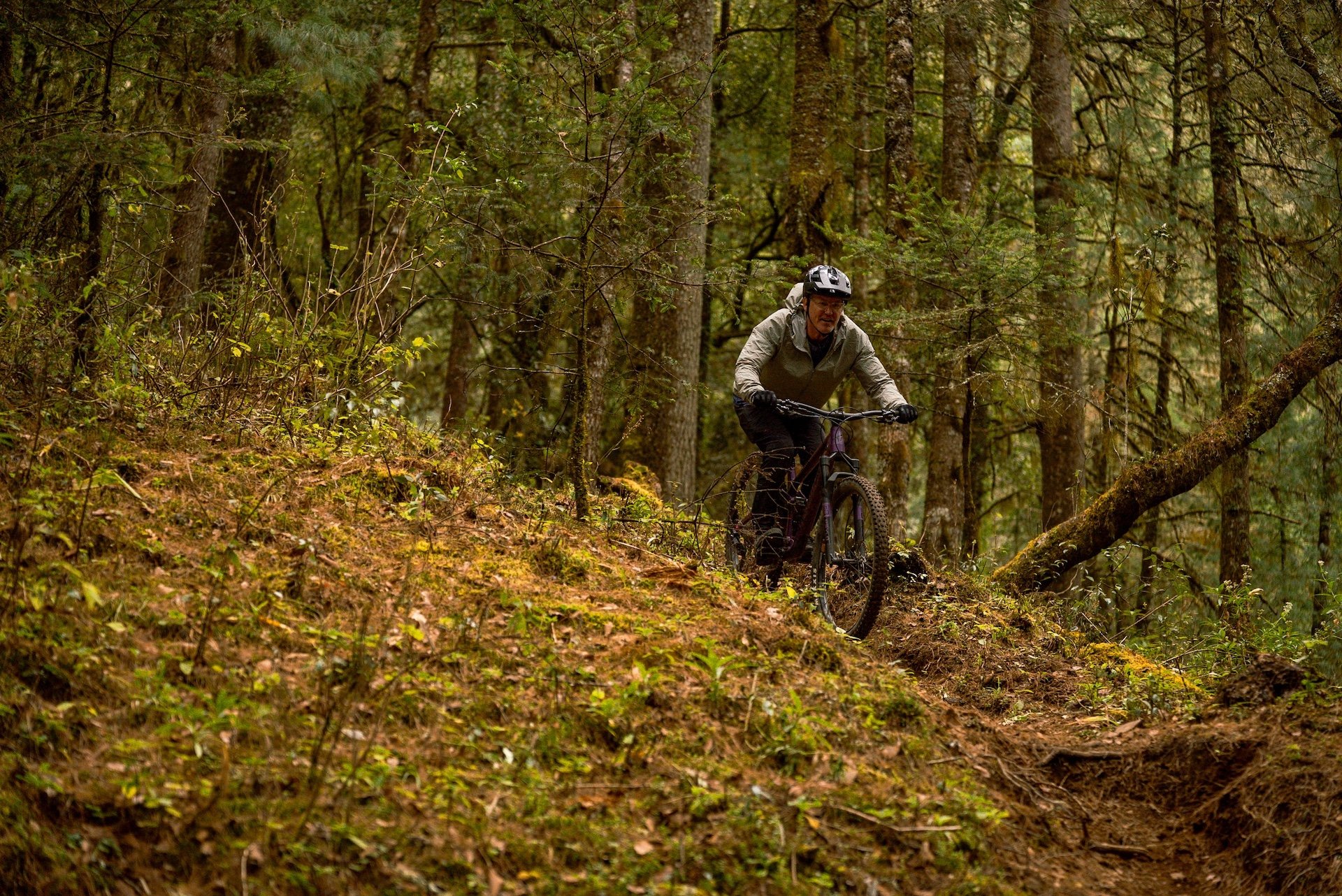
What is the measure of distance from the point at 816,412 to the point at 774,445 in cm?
72

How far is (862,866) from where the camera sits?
3979mm

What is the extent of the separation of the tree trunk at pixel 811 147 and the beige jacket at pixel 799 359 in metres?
A: 5.58

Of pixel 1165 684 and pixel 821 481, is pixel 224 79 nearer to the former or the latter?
pixel 821 481

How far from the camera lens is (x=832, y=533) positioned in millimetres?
7312

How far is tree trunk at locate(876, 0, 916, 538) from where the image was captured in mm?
12688

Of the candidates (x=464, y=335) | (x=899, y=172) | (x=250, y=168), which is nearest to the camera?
(x=899, y=172)

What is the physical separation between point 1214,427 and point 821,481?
3.84 m

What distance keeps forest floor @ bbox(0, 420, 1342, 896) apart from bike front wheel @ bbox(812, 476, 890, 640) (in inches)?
15.4

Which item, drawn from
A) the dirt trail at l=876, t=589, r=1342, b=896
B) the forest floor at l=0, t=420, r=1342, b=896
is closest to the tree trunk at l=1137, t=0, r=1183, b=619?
the dirt trail at l=876, t=589, r=1342, b=896

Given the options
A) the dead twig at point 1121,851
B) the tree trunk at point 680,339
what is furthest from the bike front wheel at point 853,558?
the tree trunk at point 680,339

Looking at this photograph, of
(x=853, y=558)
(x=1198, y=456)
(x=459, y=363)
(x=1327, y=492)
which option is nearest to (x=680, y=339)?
(x=1198, y=456)

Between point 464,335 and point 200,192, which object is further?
point 464,335

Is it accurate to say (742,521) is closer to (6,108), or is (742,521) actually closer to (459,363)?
(6,108)

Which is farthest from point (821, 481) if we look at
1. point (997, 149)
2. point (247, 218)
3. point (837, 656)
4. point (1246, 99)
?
point (997, 149)
